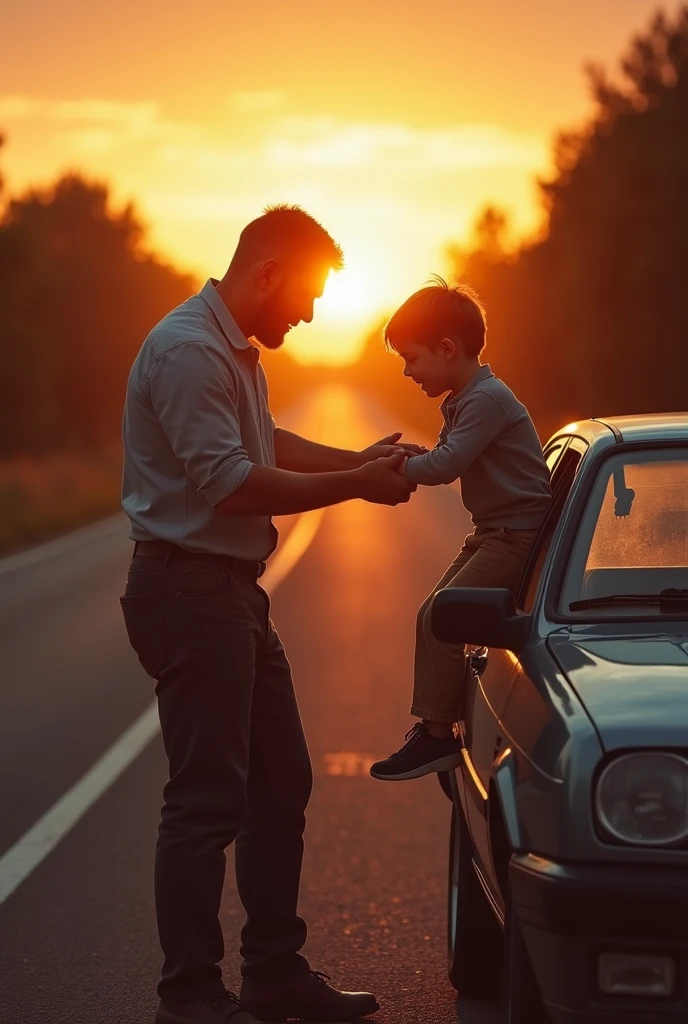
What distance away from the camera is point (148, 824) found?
7582 mm

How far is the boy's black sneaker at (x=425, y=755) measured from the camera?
16.7 feet

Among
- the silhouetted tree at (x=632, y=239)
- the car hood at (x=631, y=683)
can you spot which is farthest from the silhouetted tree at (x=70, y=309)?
the car hood at (x=631, y=683)

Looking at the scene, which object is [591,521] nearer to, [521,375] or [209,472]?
[209,472]

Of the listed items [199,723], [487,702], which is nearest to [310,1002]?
[199,723]

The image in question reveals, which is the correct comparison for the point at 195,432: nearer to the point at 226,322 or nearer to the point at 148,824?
the point at 226,322

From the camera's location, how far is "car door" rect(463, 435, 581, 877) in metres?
4.28

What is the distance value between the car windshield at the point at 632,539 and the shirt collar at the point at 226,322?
3.49ft

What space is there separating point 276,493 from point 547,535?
845mm

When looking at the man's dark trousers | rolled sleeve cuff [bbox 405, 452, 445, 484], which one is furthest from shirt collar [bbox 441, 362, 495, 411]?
the man's dark trousers

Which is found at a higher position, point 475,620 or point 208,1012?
Result: point 475,620

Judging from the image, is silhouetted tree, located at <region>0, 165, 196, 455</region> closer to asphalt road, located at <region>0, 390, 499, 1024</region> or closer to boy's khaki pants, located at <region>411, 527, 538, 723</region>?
asphalt road, located at <region>0, 390, 499, 1024</region>

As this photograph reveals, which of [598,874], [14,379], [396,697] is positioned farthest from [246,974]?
[14,379]

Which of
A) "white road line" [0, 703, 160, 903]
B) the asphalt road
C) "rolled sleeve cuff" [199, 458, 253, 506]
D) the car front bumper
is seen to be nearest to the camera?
the car front bumper

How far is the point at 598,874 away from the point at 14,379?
196 ft
